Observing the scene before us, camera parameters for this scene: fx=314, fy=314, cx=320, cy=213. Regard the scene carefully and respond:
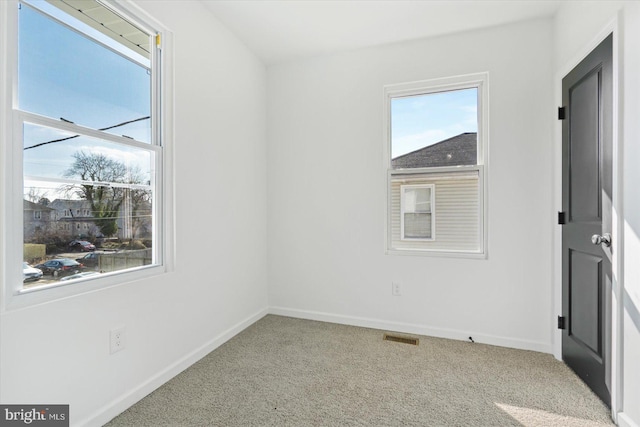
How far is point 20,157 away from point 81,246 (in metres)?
0.52

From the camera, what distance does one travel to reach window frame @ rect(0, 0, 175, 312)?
131cm

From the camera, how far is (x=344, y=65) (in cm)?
312

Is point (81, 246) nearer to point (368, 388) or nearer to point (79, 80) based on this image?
point (79, 80)

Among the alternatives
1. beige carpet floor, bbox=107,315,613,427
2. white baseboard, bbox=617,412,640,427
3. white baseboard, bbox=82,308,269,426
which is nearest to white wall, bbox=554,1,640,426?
white baseboard, bbox=617,412,640,427

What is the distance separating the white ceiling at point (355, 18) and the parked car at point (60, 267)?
208 cm

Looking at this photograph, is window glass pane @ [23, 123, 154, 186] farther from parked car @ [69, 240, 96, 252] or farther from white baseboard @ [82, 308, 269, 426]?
white baseboard @ [82, 308, 269, 426]

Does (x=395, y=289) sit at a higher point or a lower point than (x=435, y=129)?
lower


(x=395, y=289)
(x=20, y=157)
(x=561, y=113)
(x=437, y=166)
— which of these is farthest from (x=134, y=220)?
(x=561, y=113)

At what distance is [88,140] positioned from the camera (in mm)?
1696

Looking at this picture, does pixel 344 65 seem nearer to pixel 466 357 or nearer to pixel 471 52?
pixel 471 52

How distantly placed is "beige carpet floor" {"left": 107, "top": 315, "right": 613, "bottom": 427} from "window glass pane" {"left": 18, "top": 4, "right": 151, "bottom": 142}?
166 centimetres

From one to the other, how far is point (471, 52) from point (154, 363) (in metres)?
3.44

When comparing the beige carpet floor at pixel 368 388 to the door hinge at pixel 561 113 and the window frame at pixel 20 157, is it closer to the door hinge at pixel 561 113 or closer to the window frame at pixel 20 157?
the window frame at pixel 20 157

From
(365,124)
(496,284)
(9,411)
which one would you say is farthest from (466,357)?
(9,411)
